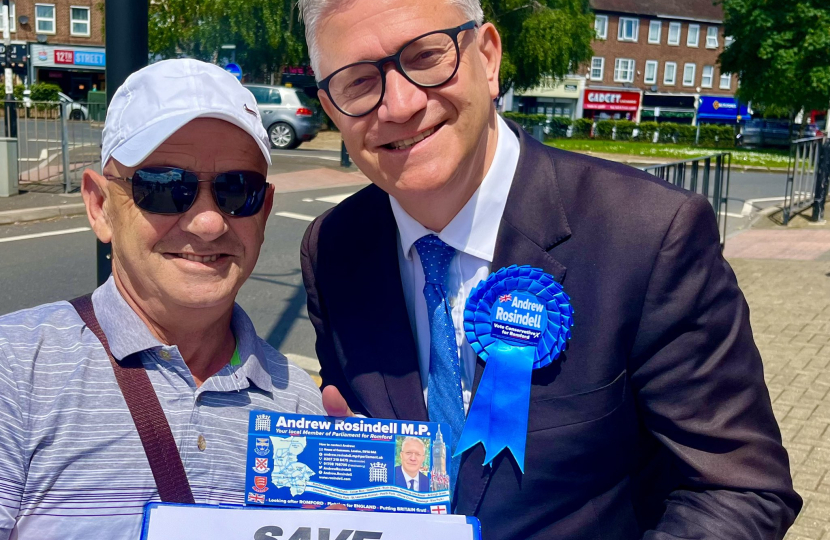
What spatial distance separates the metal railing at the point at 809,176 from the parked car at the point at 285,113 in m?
14.5

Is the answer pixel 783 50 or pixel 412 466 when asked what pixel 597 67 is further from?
pixel 412 466

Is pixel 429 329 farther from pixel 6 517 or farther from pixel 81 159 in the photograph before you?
pixel 81 159

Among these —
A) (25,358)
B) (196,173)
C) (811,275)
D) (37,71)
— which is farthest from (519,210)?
(37,71)

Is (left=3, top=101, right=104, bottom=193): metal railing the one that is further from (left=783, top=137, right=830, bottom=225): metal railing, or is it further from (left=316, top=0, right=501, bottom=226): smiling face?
(left=316, top=0, right=501, bottom=226): smiling face

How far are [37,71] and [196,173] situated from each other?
55693 mm

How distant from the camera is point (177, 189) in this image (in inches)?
71.2

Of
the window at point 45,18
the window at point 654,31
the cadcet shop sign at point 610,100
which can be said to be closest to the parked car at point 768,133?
the cadcet shop sign at point 610,100

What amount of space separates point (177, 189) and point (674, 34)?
6706 cm

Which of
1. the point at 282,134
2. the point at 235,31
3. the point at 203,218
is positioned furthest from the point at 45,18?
the point at 203,218

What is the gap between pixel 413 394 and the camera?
202 cm

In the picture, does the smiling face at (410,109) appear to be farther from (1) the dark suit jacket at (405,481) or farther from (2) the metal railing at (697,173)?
(2) the metal railing at (697,173)

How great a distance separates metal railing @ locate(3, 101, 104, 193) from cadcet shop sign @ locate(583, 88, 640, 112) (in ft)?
165

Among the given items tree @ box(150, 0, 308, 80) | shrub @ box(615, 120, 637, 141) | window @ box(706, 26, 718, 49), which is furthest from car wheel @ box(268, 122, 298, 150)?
window @ box(706, 26, 718, 49)

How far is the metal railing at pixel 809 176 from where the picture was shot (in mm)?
13891
